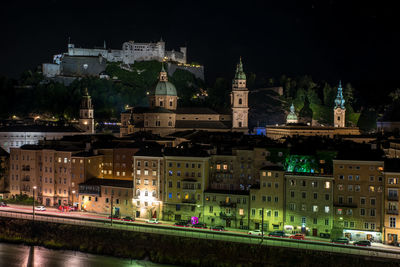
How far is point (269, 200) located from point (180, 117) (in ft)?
124

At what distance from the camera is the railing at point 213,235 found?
32.8m

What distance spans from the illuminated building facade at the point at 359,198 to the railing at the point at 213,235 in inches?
126

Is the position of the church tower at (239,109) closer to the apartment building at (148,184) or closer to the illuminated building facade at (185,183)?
the apartment building at (148,184)

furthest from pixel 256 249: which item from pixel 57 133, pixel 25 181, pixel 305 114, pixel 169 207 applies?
pixel 305 114

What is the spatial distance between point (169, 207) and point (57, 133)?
3027cm

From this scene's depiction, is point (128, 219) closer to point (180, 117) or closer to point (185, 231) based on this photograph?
point (185, 231)

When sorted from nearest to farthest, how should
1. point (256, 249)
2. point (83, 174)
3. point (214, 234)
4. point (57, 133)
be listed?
1. point (256, 249)
2. point (214, 234)
3. point (83, 174)
4. point (57, 133)

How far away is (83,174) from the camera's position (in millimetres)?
48500

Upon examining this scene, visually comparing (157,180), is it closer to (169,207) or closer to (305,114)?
(169,207)

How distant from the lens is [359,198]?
37.2 m

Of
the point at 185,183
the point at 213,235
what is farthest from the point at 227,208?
the point at 213,235

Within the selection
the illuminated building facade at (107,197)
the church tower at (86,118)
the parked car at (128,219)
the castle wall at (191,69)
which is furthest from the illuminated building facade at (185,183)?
the castle wall at (191,69)

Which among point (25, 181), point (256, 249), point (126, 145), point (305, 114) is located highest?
point (305, 114)

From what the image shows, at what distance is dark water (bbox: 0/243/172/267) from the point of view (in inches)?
1422
